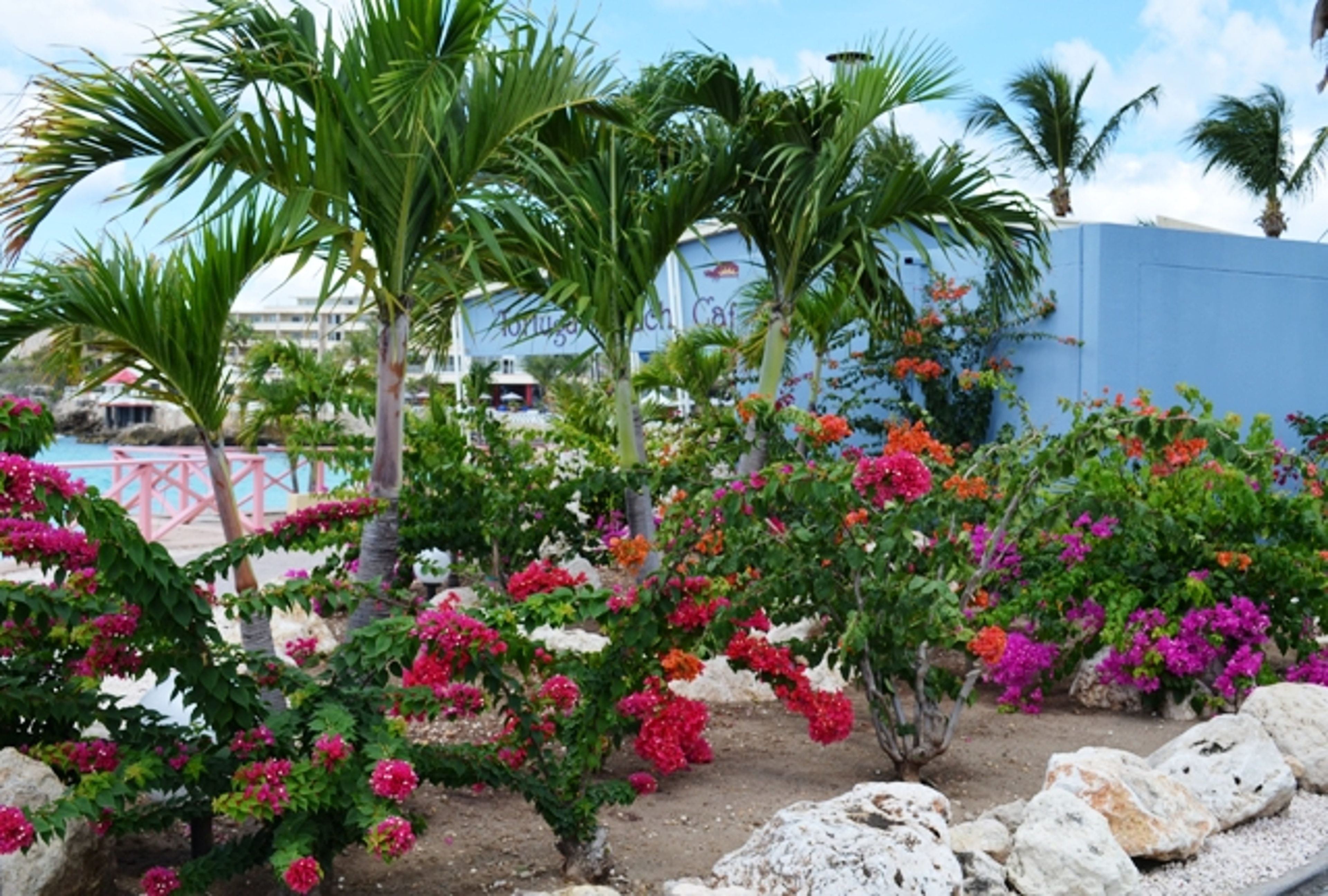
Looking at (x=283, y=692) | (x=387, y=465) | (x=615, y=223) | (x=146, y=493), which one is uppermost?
(x=615, y=223)

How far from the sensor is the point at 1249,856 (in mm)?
4727

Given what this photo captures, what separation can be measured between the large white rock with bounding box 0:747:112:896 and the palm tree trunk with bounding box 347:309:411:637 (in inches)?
49.8

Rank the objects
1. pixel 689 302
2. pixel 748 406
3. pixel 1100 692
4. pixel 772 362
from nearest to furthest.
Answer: pixel 748 406 < pixel 1100 692 < pixel 772 362 < pixel 689 302

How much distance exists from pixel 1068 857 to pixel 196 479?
648 inches

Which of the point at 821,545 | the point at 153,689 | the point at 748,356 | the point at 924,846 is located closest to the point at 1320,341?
the point at 748,356

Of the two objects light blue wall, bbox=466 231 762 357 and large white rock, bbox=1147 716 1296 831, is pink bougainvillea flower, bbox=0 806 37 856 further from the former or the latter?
light blue wall, bbox=466 231 762 357

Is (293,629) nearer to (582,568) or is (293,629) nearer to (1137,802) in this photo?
(582,568)

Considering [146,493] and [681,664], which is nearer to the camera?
[681,664]

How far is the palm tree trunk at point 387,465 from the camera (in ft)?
16.2

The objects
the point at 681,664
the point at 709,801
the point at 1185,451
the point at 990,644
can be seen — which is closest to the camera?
the point at 681,664

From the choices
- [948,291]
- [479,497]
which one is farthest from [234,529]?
[948,291]

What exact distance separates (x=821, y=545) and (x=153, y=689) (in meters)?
2.49

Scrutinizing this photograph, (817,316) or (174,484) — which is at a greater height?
(817,316)

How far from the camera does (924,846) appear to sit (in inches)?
150
